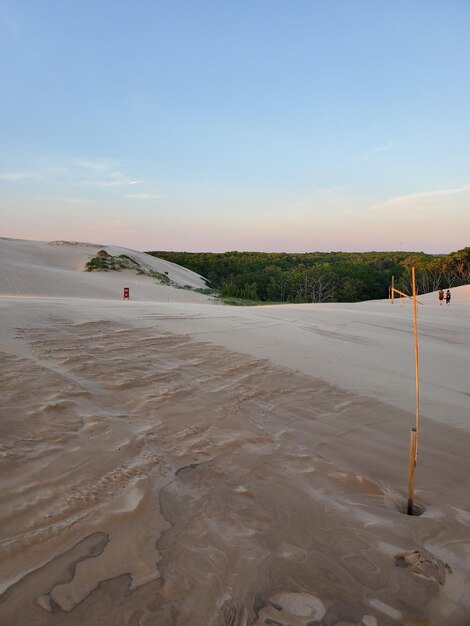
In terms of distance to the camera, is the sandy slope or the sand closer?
the sand

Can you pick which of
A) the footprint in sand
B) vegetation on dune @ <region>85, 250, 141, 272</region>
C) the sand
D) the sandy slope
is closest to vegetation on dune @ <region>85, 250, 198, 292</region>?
vegetation on dune @ <region>85, 250, 141, 272</region>

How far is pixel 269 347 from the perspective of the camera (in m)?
6.60

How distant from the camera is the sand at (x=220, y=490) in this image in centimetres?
182

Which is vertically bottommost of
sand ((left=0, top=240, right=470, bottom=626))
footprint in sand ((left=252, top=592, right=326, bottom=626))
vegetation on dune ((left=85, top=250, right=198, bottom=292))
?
footprint in sand ((left=252, top=592, right=326, bottom=626))

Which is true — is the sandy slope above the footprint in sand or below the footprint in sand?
above

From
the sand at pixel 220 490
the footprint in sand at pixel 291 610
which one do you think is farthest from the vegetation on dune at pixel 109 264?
the footprint in sand at pixel 291 610

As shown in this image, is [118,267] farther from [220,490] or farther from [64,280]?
[220,490]

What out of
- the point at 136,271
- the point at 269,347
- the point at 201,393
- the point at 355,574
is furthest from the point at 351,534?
the point at 136,271

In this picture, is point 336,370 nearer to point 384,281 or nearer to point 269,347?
point 269,347

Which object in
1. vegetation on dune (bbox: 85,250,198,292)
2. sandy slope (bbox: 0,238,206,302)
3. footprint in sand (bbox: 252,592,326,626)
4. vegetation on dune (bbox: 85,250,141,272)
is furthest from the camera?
vegetation on dune (bbox: 85,250,141,272)

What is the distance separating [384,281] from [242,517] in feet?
164

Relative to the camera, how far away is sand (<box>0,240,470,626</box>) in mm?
1823

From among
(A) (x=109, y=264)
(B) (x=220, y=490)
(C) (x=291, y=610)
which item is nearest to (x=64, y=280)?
(A) (x=109, y=264)

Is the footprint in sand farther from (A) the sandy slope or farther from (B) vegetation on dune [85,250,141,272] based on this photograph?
(B) vegetation on dune [85,250,141,272]
